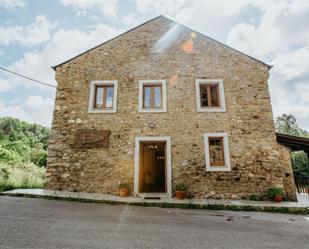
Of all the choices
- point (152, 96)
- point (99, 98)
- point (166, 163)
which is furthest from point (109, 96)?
point (166, 163)

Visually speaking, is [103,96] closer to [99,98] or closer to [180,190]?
[99,98]

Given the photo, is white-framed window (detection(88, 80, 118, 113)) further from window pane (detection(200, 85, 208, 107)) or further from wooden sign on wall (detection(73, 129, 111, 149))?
window pane (detection(200, 85, 208, 107))

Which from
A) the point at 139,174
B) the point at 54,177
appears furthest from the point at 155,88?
the point at 54,177

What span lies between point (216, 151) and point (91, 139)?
5.32 m

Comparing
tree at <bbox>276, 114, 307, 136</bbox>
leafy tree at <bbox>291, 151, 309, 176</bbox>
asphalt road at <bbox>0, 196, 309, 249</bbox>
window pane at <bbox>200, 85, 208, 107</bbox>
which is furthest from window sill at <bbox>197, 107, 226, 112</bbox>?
tree at <bbox>276, 114, 307, 136</bbox>

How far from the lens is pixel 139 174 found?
7867 millimetres

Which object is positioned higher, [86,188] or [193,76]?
[193,76]

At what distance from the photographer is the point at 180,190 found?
7.32m

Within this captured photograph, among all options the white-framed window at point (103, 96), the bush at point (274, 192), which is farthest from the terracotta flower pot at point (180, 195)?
the white-framed window at point (103, 96)

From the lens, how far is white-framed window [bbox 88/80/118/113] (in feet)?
27.8

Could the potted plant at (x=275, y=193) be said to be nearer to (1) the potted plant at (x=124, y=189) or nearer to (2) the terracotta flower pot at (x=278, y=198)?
(2) the terracotta flower pot at (x=278, y=198)

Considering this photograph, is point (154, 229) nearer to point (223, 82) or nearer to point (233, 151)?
point (233, 151)

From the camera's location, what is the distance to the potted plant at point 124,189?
7.39 m

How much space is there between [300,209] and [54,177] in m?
9.05
